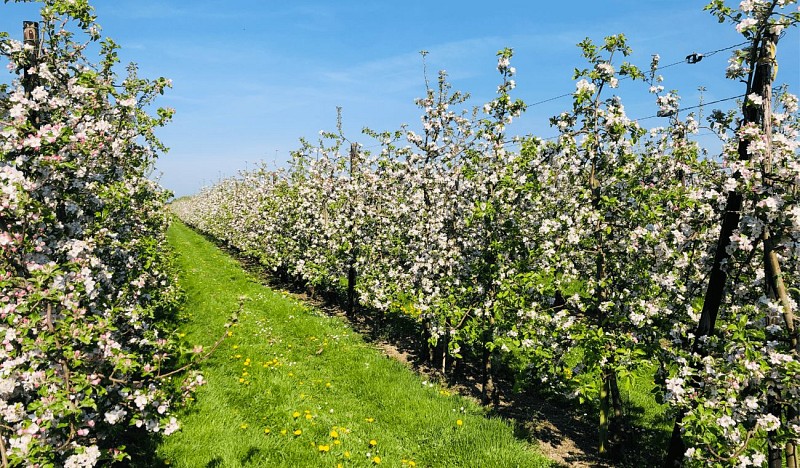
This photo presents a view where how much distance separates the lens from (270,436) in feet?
26.0

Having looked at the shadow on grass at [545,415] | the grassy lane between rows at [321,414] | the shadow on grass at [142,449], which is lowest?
the shadow on grass at [545,415]

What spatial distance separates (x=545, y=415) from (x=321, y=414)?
5010 millimetres

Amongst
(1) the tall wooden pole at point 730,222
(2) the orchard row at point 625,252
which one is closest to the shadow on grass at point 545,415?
(2) the orchard row at point 625,252

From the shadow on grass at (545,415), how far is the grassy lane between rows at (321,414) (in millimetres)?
708

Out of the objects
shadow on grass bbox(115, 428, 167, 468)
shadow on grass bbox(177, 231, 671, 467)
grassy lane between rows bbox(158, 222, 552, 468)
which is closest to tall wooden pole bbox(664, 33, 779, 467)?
shadow on grass bbox(177, 231, 671, 467)

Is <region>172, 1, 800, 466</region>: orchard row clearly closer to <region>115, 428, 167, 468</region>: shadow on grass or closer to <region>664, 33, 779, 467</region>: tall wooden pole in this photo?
<region>664, 33, 779, 467</region>: tall wooden pole

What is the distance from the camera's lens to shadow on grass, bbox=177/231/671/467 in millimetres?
8039

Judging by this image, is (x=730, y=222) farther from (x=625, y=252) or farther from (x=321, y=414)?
(x=321, y=414)

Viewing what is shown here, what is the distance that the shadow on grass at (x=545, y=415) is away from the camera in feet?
26.4

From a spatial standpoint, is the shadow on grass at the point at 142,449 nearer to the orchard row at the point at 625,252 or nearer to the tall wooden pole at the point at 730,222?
the orchard row at the point at 625,252

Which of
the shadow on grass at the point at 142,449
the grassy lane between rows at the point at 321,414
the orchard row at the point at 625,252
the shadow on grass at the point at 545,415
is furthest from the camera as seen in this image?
the shadow on grass at the point at 545,415

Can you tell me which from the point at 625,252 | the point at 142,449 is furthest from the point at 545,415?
the point at 142,449

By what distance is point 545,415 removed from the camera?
9.79 meters

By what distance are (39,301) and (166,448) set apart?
4.41 m
